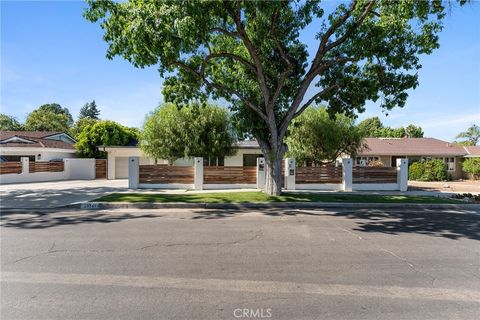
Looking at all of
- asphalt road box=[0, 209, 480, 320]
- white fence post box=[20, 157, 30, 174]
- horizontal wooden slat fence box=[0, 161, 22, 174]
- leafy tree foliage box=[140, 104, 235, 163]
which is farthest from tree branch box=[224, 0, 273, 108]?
horizontal wooden slat fence box=[0, 161, 22, 174]

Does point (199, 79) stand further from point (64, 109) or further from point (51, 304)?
point (64, 109)

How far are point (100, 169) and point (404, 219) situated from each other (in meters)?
24.2

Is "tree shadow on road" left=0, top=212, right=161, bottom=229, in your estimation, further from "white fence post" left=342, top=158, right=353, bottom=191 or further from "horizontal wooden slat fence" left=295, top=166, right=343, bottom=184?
"white fence post" left=342, top=158, right=353, bottom=191

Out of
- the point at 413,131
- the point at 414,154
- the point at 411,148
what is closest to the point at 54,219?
the point at 414,154

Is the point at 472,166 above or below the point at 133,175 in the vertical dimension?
above

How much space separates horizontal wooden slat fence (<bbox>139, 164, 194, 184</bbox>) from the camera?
1889 cm

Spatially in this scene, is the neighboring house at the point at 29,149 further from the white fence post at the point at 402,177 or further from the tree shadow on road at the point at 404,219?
the white fence post at the point at 402,177

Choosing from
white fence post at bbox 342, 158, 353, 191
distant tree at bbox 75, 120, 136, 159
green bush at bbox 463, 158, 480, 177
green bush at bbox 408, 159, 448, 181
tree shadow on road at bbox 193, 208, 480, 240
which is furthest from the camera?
distant tree at bbox 75, 120, 136, 159

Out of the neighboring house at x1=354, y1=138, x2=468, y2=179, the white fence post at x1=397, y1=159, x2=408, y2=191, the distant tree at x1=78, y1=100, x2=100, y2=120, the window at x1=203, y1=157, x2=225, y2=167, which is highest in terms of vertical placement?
the distant tree at x1=78, y1=100, x2=100, y2=120

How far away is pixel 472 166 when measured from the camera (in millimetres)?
31484

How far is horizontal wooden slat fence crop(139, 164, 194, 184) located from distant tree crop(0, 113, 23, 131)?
45186 millimetres

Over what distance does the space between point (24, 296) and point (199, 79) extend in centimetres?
1148

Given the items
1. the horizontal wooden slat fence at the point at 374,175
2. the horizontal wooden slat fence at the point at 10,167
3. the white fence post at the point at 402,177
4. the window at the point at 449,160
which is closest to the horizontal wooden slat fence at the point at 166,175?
the horizontal wooden slat fence at the point at 374,175

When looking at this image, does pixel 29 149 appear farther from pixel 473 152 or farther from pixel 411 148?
pixel 473 152
